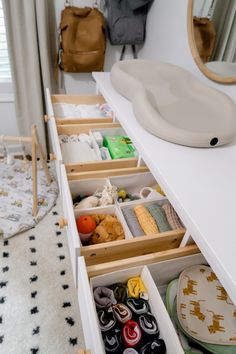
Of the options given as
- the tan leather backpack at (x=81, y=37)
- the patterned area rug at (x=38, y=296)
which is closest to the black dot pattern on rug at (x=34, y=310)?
the patterned area rug at (x=38, y=296)

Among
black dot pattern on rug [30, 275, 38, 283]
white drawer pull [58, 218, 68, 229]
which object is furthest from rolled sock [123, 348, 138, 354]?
black dot pattern on rug [30, 275, 38, 283]

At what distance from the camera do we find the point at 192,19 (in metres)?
1.17

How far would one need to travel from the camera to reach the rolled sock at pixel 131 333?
661 mm

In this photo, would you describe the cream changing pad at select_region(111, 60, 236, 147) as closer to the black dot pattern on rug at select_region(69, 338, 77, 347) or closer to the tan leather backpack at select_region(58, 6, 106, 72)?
the tan leather backpack at select_region(58, 6, 106, 72)

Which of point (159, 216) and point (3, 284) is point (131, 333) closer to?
point (159, 216)

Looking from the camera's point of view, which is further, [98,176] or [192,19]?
[192,19]

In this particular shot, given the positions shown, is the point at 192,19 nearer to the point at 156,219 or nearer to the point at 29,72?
the point at 156,219

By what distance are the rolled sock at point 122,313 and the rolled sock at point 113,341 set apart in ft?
0.11

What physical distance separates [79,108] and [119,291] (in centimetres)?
109

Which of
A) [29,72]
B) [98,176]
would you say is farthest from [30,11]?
[98,176]

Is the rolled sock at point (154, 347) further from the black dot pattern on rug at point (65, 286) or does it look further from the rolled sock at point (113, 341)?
the black dot pattern on rug at point (65, 286)

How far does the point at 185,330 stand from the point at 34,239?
1.12 meters

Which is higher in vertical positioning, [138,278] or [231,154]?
Answer: [231,154]

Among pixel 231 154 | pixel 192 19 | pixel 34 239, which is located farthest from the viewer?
pixel 34 239
